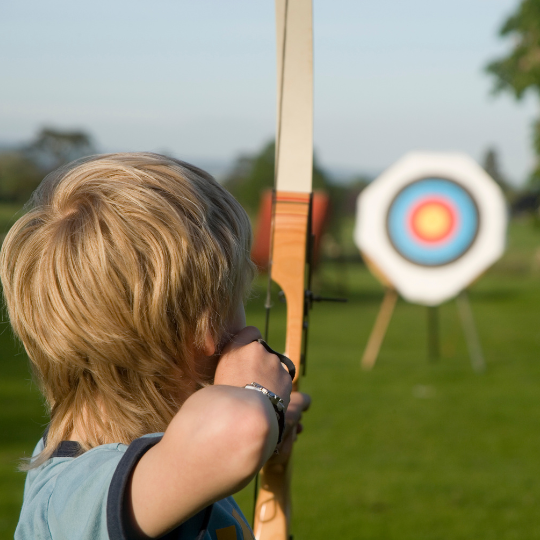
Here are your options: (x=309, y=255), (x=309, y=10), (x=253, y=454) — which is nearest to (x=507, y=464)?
(x=309, y=255)

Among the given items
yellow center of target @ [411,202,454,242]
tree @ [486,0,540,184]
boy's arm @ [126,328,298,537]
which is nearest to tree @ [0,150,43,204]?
tree @ [486,0,540,184]

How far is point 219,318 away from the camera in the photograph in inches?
28.8

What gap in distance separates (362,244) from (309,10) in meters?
4.58

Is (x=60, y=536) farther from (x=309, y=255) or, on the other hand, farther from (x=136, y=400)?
(x=309, y=255)

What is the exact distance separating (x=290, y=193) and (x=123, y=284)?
0.41 m

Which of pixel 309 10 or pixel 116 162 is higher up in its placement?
pixel 309 10

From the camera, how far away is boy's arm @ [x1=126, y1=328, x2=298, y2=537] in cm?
54

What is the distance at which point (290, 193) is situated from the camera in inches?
40.1

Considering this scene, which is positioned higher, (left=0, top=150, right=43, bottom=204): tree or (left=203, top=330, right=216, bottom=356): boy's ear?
(left=203, top=330, right=216, bottom=356): boy's ear

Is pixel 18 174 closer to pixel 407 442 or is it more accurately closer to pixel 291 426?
pixel 407 442

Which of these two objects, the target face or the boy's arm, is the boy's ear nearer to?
the boy's arm

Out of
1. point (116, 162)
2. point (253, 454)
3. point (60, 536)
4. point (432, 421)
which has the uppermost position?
point (116, 162)

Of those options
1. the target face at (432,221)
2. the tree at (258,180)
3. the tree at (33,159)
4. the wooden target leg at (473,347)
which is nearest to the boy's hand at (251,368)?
the wooden target leg at (473,347)

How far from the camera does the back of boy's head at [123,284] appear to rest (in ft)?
2.20
